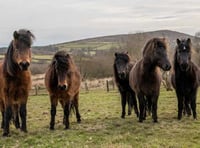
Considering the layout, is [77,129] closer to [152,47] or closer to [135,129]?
[135,129]

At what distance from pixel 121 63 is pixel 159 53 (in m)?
1.99

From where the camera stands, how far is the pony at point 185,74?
32.4 ft

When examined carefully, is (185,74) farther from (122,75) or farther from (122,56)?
(122,56)

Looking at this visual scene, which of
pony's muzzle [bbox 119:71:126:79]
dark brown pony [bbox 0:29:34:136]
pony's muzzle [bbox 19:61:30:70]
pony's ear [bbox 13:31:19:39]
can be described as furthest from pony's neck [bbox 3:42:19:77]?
pony's muzzle [bbox 119:71:126:79]

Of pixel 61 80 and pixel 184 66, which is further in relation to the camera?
pixel 184 66

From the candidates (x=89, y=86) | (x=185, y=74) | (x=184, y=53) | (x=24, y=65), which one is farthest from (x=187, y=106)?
(x=89, y=86)

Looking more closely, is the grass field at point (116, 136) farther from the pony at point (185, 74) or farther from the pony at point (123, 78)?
the pony at point (123, 78)

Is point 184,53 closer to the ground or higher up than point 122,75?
higher up

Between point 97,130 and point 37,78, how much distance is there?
25774mm

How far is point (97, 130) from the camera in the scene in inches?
364

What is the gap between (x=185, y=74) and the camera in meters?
10.3

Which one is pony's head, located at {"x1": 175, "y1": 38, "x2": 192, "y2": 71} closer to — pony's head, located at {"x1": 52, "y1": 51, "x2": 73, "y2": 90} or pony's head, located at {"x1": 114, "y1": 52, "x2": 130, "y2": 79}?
pony's head, located at {"x1": 114, "y1": 52, "x2": 130, "y2": 79}

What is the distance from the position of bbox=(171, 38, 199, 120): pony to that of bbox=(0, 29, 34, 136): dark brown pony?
428 centimetres

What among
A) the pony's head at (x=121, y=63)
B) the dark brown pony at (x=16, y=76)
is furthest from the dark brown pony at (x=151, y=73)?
the dark brown pony at (x=16, y=76)
